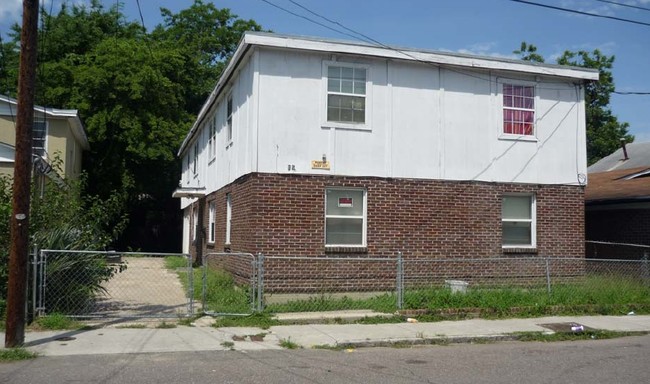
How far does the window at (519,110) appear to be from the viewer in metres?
15.5

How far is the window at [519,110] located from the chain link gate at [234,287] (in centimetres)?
719

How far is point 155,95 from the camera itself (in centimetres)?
3044

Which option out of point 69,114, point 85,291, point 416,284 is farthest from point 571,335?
point 69,114

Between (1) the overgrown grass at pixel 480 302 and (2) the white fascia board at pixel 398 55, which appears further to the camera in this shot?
(2) the white fascia board at pixel 398 55

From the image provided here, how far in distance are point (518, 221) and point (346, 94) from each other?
5.39 metres

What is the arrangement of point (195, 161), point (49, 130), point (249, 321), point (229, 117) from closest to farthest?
point (249, 321) < point (229, 117) < point (49, 130) < point (195, 161)

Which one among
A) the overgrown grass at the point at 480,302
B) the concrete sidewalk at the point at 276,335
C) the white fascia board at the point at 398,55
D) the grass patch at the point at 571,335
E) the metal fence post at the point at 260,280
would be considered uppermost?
the white fascia board at the point at 398,55

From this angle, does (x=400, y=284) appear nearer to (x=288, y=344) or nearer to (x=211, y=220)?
(x=288, y=344)

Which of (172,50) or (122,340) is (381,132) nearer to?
(122,340)

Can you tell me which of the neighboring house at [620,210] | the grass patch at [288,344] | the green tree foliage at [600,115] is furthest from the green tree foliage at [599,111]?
the grass patch at [288,344]

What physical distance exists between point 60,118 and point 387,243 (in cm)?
1556

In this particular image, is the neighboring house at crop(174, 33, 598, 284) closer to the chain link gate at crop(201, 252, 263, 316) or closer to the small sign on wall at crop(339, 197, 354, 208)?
the small sign on wall at crop(339, 197, 354, 208)

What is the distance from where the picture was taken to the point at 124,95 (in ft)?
97.8

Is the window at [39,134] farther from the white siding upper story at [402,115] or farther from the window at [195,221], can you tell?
the white siding upper story at [402,115]
